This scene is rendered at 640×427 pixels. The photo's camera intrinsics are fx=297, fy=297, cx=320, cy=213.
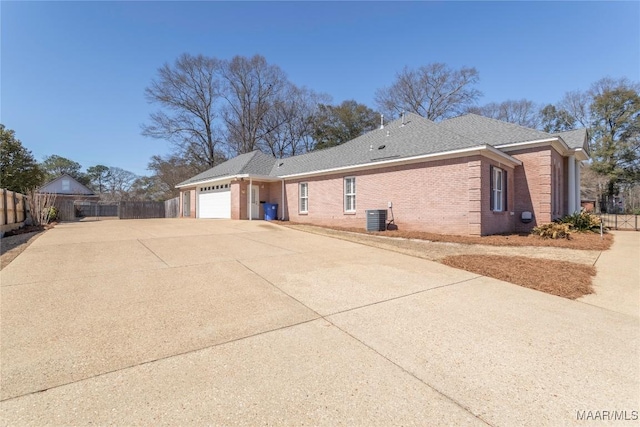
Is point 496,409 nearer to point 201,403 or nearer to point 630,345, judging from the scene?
point 201,403

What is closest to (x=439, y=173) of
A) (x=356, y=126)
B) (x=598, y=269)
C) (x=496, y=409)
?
(x=598, y=269)

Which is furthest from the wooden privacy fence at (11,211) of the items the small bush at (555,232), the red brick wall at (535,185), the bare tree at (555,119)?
the bare tree at (555,119)

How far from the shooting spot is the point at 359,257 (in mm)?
7566

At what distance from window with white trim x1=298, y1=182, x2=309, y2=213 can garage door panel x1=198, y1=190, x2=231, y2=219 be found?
5.15 meters

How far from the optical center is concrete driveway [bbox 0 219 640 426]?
2109 mm

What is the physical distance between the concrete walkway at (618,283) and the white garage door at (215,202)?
59.0 ft

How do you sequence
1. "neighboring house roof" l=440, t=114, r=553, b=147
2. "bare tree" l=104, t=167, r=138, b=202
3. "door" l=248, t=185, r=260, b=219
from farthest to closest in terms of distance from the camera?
"bare tree" l=104, t=167, r=138, b=202 < "door" l=248, t=185, r=260, b=219 < "neighboring house roof" l=440, t=114, r=553, b=147

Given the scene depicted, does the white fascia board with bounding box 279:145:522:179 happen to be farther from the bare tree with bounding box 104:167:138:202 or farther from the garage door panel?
the bare tree with bounding box 104:167:138:202

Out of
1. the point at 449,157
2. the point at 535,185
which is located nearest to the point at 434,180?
the point at 449,157

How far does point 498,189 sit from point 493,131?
12.9ft

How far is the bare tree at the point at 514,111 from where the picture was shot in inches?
1433

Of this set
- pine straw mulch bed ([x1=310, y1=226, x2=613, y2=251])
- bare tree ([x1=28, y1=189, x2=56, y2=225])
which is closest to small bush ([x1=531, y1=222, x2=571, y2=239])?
pine straw mulch bed ([x1=310, y1=226, x2=613, y2=251])

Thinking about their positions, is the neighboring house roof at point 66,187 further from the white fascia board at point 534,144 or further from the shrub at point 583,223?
the shrub at point 583,223

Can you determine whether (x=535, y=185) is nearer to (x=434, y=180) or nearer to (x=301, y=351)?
(x=434, y=180)
